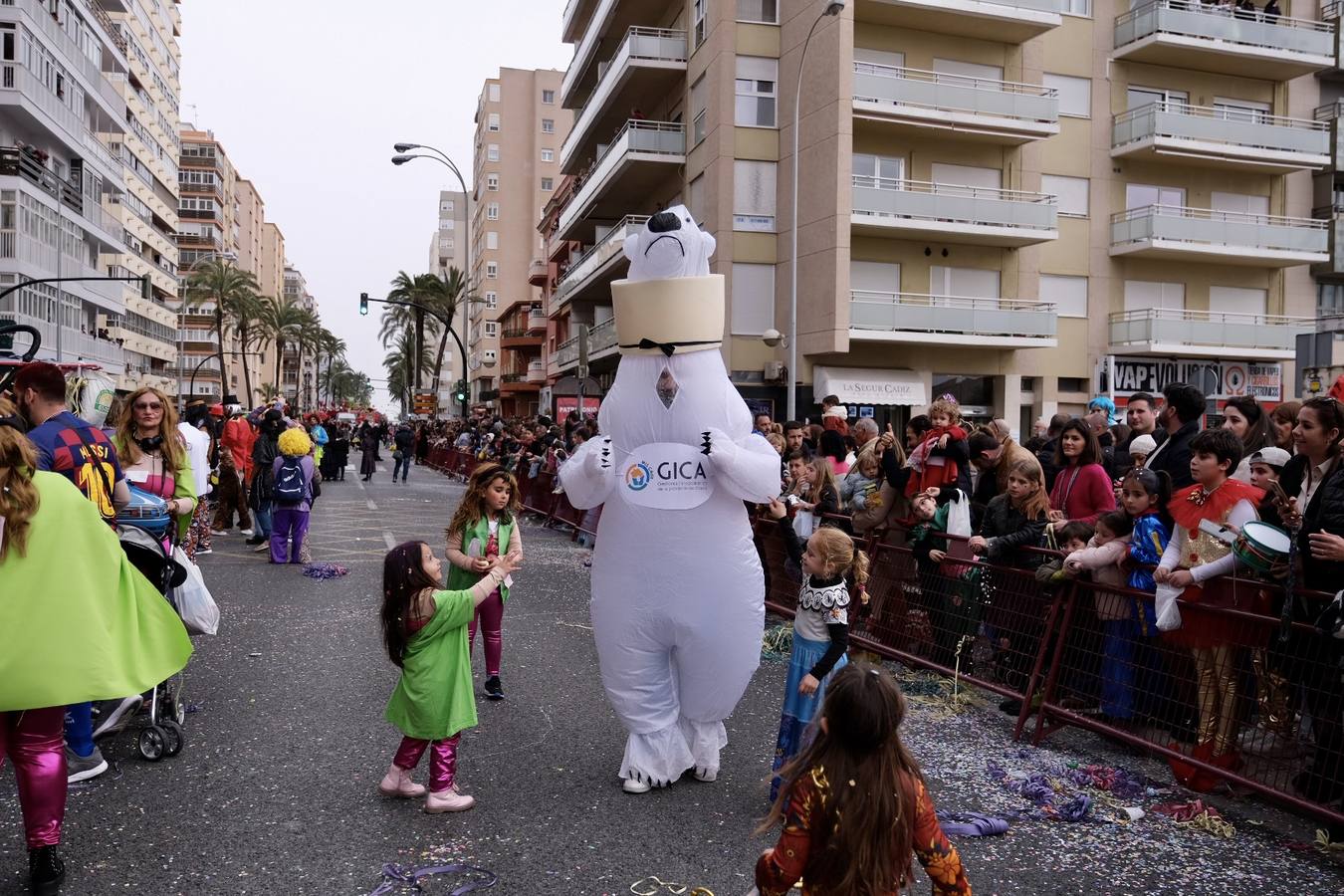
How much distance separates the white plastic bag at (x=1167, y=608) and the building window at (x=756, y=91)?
23474mm

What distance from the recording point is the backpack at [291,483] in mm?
11789

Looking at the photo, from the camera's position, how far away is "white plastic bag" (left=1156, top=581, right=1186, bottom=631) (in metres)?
5.04

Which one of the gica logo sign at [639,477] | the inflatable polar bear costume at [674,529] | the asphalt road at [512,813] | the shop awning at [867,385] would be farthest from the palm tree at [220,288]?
the gica logo sign at [639,477]

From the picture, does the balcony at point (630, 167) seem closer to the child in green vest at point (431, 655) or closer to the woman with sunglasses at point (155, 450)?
the woman with sunglasses at point (155, 450)

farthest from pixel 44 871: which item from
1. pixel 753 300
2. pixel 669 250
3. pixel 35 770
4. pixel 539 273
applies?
pixel 539 273

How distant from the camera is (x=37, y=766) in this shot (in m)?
3.70

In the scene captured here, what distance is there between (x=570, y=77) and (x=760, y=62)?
13.7 meters

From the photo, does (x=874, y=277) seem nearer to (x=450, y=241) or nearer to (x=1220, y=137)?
(x=1220, y=137)

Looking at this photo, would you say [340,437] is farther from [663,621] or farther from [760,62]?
[663,621]

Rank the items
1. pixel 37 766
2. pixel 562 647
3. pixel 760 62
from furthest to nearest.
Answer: pixel 760 62 → pixel 562 647 → pixel 37 766

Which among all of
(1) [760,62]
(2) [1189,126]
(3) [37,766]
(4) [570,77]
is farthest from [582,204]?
(3) [37,766]

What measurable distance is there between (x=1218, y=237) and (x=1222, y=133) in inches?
112

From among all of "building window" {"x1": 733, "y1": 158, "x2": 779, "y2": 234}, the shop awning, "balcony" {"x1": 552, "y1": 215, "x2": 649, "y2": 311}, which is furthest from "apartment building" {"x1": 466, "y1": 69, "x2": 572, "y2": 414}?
the shop awning

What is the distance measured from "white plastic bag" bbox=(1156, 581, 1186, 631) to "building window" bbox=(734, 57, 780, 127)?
77.0ft
